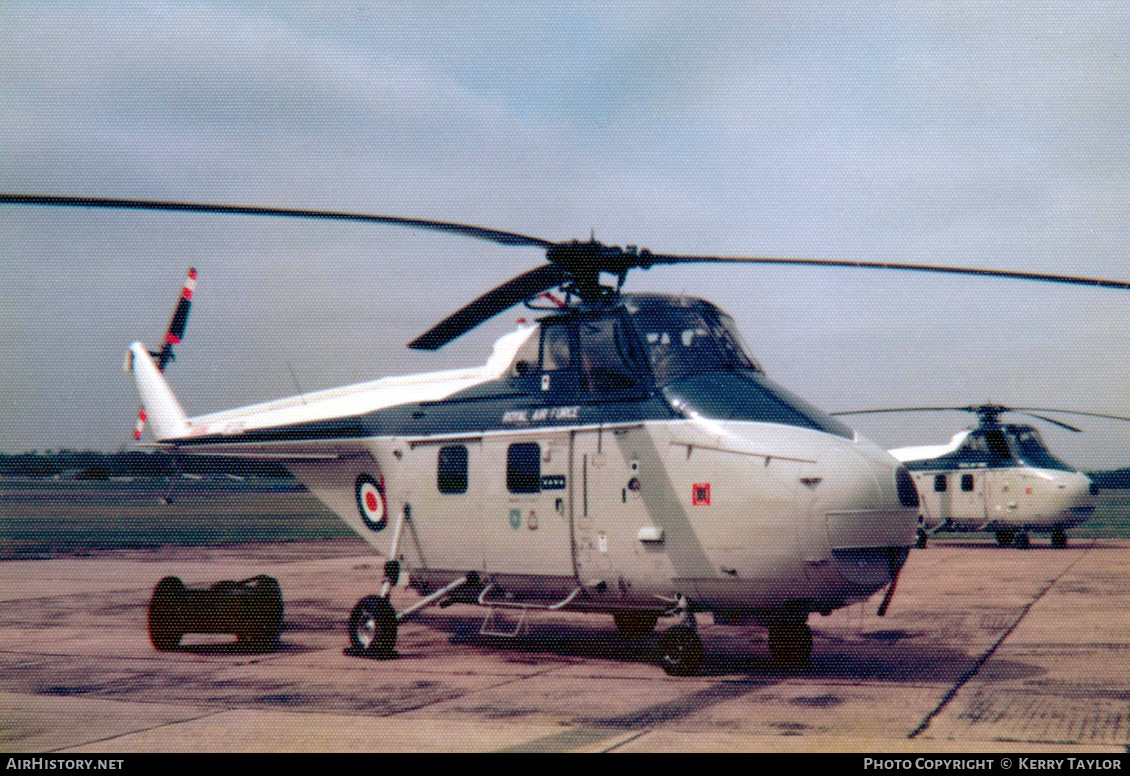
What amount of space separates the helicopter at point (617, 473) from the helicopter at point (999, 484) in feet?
55.8

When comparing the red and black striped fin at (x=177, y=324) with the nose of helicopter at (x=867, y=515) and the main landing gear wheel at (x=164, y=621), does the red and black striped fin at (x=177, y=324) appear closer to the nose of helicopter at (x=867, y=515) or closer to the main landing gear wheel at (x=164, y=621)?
the main landing gear wheel at (x=164, y=621)

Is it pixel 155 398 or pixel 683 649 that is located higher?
pixel 155 398

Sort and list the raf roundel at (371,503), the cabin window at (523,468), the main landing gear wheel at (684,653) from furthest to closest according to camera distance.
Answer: the raf roundel at (371,503)
the cabin window at (523,468)
the main landing gear wheel at (684,653)

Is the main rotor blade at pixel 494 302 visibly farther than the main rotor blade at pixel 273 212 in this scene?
Yes

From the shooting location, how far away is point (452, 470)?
10641 millimetres

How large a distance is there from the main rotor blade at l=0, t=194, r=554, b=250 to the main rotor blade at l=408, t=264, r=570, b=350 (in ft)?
1.00

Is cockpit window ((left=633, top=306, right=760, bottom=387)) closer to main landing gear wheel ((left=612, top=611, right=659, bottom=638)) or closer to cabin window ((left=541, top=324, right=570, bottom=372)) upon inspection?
cabin window ((left=541, top=324, right=570, bottom=372))

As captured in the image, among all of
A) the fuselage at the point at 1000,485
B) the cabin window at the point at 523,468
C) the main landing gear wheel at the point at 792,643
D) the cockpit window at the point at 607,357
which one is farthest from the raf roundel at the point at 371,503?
the fuselage at the point at 1000,485

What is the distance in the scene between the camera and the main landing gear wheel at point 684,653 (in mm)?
8734

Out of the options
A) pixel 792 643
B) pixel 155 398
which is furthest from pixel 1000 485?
pixel 155 398

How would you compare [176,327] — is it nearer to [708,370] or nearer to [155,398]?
[155,398]

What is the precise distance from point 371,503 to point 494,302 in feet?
12.8
